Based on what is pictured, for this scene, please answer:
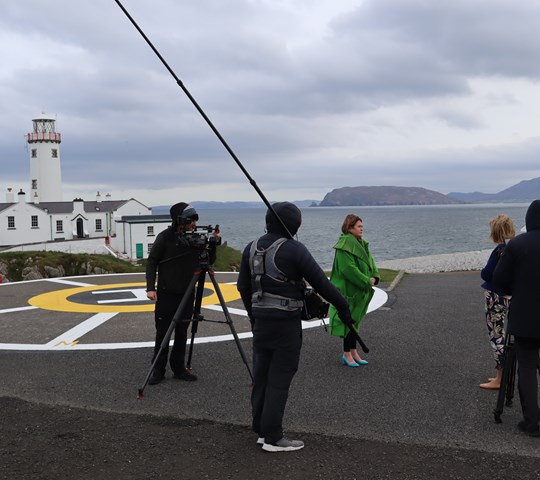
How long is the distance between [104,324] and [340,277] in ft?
15.7

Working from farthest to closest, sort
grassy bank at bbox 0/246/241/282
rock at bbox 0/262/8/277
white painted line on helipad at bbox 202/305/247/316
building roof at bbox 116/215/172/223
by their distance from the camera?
building roof at bbox 116/215/172/223, rock at bbox 0/262/8/277, grassy bank at bbox 0/246/241/282, white painted line on helipad at bbox 202/305/247/316

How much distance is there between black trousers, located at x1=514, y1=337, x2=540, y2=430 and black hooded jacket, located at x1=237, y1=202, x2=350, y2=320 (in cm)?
174

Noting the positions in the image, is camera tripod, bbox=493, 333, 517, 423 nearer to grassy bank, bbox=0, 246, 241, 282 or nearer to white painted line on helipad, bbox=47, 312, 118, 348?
white painted line on helipad, bbox=47, 312, 118, 348

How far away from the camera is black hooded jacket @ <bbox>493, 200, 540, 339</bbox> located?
5055mm

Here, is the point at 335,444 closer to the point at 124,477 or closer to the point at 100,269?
the point at 124,477

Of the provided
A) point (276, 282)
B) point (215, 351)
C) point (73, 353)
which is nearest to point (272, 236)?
point (276, 282)

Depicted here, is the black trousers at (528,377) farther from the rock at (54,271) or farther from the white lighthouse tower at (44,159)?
the white lighthouse tower at (44,159)

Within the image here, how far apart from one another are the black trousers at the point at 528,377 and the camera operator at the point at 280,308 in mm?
1722

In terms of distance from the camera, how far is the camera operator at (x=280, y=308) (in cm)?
469

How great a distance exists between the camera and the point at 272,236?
4.84m

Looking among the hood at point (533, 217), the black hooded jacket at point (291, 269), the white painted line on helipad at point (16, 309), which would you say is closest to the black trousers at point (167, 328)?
the black hooded jacket at point (291, 269)

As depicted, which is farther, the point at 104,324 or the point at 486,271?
the point at 104,324

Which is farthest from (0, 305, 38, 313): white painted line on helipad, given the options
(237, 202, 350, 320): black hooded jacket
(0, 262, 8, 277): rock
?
(0, 262, 8, 277): rock

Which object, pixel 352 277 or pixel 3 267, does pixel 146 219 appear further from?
pixel 352 277
